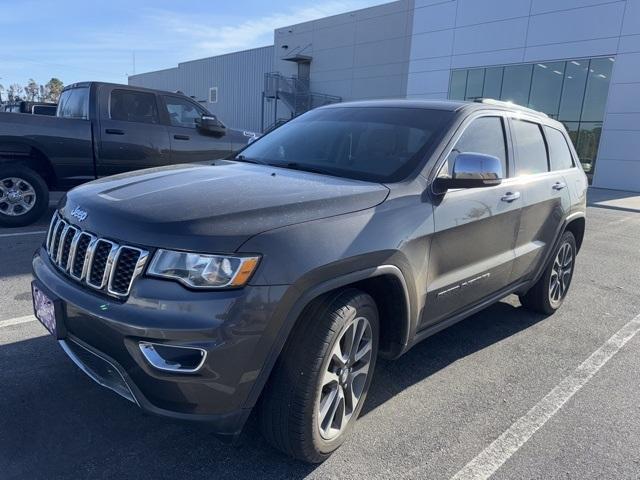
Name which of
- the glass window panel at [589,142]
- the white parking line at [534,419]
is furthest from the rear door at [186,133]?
the glass window panel at [589,142]

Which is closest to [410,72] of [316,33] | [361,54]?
[361,54]

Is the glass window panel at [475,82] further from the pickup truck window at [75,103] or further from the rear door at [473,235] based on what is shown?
the rear door at [473,235]

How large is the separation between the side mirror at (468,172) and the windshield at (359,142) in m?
0.21

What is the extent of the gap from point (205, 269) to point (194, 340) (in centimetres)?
28

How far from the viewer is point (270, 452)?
8.15ft

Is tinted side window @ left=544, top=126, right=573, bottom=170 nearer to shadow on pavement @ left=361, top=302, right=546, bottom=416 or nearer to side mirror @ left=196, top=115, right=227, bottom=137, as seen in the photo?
shadow on pavement @ left=361, top=302, right=546, bottom=416

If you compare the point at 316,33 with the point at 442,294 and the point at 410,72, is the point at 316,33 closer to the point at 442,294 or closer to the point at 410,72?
the point at 410,72

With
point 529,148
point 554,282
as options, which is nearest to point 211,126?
point 529,148

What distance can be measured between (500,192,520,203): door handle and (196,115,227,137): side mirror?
16.5 ft

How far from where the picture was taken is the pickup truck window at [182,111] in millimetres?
7887

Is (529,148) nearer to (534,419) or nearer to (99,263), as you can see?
(534,419)

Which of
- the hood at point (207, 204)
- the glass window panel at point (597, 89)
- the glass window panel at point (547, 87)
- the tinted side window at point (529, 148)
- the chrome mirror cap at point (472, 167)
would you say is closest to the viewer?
the hood at point (207, 204)

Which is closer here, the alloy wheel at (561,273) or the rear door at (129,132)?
the alloy wheel at (561,273)

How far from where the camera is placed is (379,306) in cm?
275
